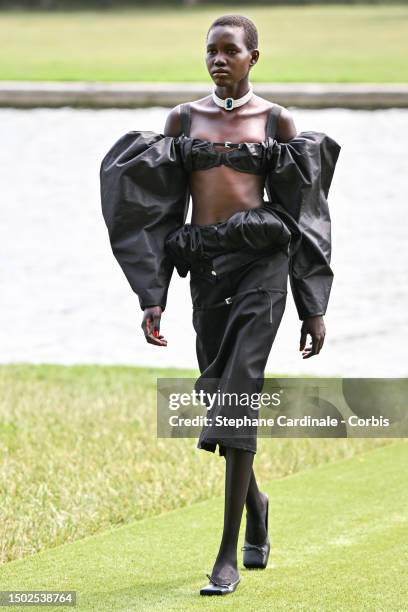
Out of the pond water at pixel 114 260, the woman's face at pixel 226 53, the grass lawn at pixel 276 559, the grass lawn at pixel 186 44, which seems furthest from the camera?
the grass lawn at pixel 186 44

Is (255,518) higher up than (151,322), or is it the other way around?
(151,322)

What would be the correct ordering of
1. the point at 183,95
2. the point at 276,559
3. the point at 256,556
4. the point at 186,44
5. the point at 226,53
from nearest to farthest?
the point at 226,53
the point at 256,556
the point at 276,559
the point at 183,95
the point at 186,44

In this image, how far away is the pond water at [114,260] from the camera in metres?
9.88

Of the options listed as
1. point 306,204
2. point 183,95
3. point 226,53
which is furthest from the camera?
point 183,95

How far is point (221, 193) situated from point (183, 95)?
14.0m

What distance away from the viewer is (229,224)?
4.05m

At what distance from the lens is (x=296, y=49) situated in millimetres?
25219

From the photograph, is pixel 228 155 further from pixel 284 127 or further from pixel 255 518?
pixel 255 518

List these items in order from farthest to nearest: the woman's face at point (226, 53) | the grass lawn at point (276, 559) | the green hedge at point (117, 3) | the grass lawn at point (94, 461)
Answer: the green hedge at point (117, 3), the grass lawn at point (94, 461), the woman's face at point (226, 53), the grass lawn at point (276, 559)

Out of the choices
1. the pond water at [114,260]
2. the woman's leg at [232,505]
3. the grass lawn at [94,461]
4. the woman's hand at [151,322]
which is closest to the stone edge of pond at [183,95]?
the pond water at [114,260]

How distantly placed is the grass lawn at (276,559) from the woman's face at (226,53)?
1.41 meters

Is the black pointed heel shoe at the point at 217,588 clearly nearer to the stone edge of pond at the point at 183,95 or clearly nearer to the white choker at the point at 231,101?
the white choker at the point at 231,101

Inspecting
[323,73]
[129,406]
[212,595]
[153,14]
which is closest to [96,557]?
[212,595]

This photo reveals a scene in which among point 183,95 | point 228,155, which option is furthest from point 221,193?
point 183,95
